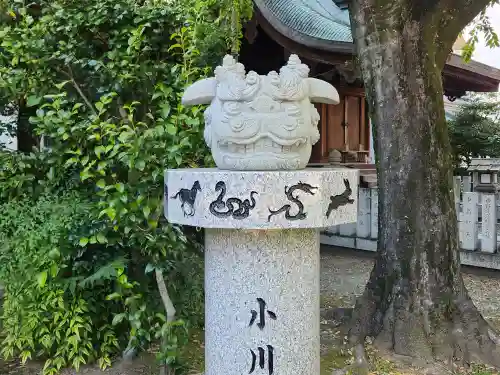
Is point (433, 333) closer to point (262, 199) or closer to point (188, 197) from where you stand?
point (262, 199)

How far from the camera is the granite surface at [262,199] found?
2.52 meters

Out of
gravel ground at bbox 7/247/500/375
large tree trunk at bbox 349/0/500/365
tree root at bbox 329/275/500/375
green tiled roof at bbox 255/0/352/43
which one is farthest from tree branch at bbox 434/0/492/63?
green tiled roof at bbox 255/0/352/43

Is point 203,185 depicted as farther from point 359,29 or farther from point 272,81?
point 359,29

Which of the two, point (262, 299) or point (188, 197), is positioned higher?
point (188, 197)

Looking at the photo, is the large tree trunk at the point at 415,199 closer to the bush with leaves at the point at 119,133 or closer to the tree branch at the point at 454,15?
the tree branch at the point at 454,15

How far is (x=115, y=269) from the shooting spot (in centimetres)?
337

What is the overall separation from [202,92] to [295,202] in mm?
921

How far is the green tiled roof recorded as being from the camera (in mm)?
7582

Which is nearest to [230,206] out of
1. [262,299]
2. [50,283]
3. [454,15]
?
[262,299]

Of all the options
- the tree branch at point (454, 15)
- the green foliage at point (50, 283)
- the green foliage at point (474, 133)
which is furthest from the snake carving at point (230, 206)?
the green foliage at point (474, 133)

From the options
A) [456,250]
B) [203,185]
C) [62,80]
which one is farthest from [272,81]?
[456,250]

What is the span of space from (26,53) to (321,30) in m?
5.04

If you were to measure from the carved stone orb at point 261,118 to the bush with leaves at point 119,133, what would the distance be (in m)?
0.63

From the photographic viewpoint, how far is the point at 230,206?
8.38ft
